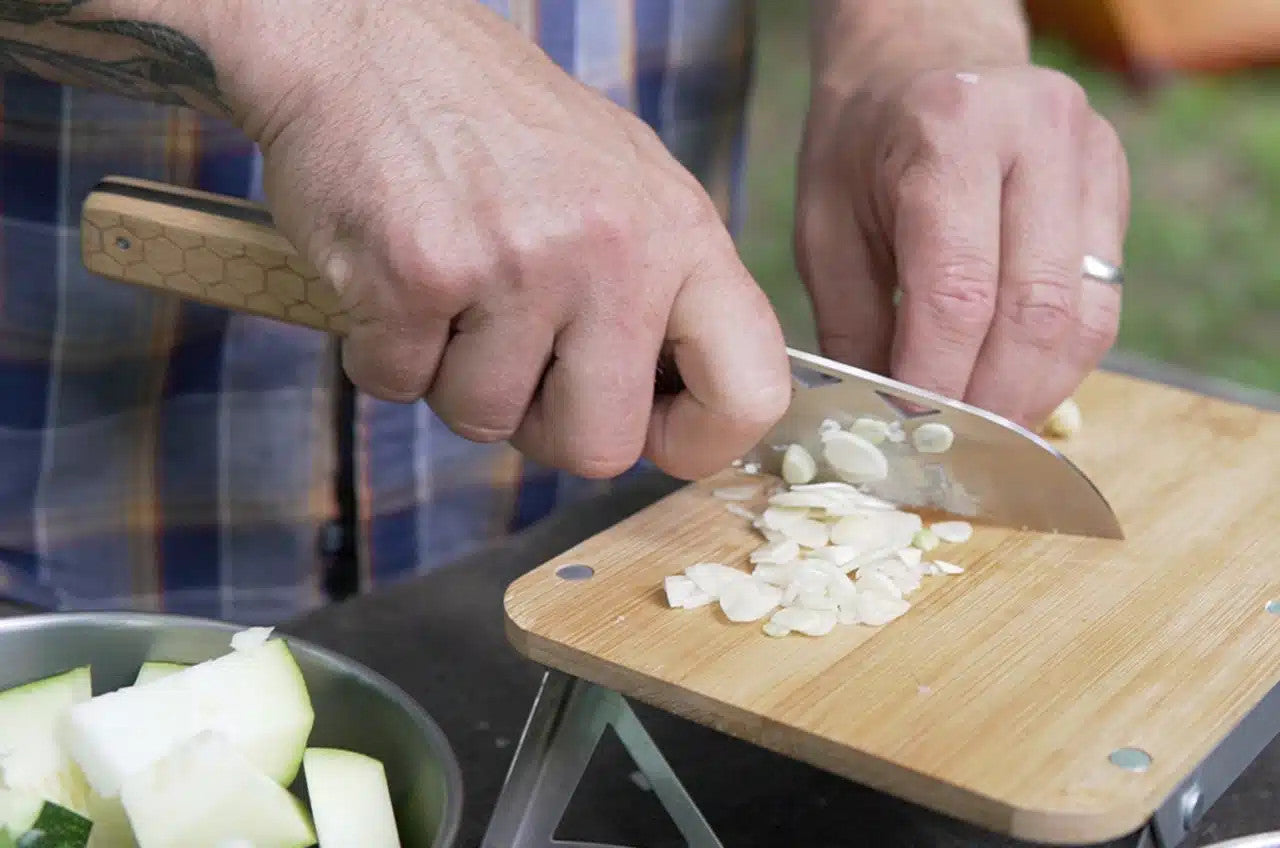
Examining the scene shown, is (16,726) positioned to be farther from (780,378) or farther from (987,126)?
(987,126)

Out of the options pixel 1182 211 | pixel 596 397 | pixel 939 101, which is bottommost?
pixel 1182 211

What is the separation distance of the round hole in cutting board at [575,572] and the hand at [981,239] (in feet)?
0.93

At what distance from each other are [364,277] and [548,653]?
223 millimetres

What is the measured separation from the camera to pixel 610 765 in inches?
38.4

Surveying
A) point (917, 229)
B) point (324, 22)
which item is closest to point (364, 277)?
point (324, 22)

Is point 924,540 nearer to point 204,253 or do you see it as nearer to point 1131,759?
point 1131,759

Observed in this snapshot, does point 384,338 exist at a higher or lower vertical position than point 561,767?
higher

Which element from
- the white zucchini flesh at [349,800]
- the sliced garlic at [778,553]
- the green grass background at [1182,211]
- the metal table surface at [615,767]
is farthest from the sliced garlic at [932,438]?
the green grass background at [1182,211]

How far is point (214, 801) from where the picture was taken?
2.26 ft

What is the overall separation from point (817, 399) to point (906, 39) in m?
0.39

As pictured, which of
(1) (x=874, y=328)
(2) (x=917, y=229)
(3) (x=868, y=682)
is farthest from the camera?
(1) (x=874, y=328)

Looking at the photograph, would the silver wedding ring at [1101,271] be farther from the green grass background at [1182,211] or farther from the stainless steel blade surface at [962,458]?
the green grass background at [1182,211]

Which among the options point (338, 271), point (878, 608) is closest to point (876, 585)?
point (878, 608)

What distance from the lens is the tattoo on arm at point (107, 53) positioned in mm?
896
